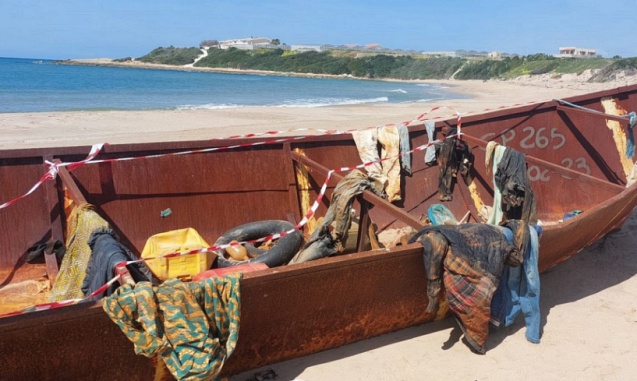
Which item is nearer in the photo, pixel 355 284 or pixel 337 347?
pixel 355 284

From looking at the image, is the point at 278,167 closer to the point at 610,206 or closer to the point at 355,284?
the point at 355,284

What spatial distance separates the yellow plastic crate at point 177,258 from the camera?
3913mm

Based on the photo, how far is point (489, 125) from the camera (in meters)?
6.50

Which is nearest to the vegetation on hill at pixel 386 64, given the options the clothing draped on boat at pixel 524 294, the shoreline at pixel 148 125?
the shoreline at pixel 148 125

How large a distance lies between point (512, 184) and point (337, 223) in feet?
7.04

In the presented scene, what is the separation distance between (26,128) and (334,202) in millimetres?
12696

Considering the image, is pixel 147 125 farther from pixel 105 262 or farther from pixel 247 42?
pixel 247 42

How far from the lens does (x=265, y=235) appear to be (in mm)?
5016

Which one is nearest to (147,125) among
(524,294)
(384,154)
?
(384,154)

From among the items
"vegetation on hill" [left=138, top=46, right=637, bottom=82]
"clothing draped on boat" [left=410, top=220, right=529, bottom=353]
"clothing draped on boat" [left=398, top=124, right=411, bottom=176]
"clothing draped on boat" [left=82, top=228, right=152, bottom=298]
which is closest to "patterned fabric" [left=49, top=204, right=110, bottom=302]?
"clothing draped on boat" [left=82, top=228, right=152, bottom=298]

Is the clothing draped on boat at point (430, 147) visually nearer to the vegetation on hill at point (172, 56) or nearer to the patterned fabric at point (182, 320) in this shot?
the patterned fabric at point (182, 320)

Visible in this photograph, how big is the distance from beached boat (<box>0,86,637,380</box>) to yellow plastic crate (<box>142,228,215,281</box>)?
55 centimetres

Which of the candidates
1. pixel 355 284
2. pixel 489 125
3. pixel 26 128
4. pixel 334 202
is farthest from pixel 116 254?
pixel 26 128

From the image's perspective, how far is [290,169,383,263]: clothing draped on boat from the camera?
14.4 feet
